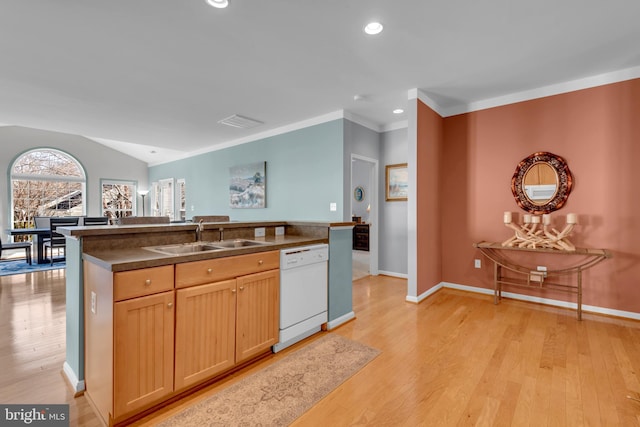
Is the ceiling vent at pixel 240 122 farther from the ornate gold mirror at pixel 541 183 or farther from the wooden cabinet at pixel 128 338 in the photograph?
the ornate gold mirror at pixel 541 183

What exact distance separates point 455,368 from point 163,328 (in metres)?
2.07

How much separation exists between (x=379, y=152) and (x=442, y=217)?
1601 millimetres

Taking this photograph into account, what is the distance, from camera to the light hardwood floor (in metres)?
1.74

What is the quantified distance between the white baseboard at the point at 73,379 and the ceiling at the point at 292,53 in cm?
257

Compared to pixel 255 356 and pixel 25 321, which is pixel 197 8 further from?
pixel 25 321

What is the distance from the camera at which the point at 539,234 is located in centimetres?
356

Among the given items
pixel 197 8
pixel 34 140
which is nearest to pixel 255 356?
pixel 197 8

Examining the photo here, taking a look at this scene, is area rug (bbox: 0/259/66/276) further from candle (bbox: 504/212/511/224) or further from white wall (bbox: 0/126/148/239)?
candle (bbox: 504/212/511/224)


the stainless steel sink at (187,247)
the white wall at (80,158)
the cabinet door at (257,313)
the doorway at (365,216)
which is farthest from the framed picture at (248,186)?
the white wall at (80,158)

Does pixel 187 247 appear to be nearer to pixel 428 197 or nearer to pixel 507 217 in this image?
pixel 428 197

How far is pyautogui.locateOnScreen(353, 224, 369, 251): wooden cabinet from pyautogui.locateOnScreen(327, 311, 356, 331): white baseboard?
4.67 metres

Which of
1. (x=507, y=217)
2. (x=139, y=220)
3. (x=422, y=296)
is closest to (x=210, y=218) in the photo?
(x=139, y=220)

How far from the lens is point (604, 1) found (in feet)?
6.88

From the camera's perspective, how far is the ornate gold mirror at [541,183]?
11.4ft
